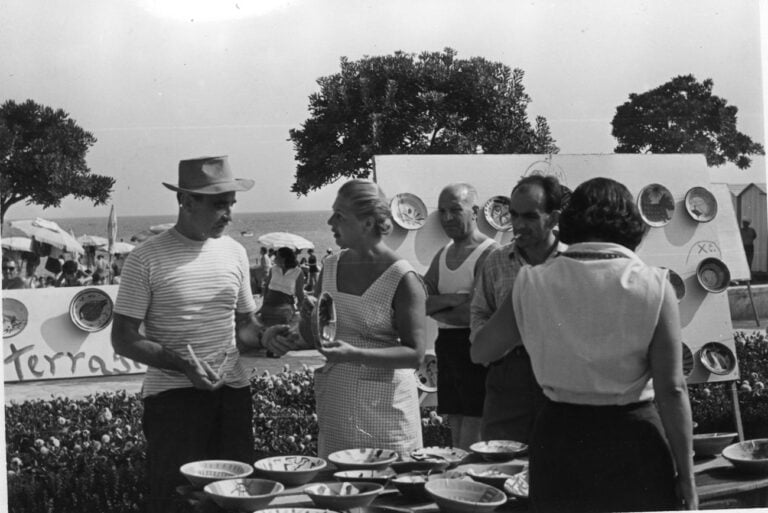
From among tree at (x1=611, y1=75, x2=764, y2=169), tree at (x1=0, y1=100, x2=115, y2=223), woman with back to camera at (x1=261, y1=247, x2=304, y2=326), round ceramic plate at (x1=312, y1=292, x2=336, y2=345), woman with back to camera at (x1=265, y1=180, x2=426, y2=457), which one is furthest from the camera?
tree at (x1=611, y1=75, x2=764, y2=169)

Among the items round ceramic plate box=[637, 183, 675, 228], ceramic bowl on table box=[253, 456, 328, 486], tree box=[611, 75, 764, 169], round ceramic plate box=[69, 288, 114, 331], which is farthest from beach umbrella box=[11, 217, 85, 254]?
round ceramic plate box=[637, 183, 675, 228]

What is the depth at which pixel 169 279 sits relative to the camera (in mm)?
2771

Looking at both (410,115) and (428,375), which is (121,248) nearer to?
(410,115)

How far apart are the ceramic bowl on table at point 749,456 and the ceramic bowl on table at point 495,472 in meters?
0.59

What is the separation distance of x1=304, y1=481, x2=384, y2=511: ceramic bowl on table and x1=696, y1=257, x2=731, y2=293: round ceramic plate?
117 inches

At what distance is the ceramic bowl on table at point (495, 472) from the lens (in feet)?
7.52

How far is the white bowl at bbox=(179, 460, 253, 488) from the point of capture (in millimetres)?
2264

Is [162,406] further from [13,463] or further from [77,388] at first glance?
[77,388]

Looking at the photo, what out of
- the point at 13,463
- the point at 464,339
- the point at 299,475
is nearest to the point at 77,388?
the point at 13,463

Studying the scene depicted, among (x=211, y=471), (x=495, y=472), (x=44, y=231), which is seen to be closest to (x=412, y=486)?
(x=495, y=472)

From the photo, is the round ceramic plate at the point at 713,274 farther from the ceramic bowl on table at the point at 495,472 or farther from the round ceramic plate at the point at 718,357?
the ceramic bowl on table at the point at 495,472

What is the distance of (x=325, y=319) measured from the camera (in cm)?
254

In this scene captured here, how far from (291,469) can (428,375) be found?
205 centimetres

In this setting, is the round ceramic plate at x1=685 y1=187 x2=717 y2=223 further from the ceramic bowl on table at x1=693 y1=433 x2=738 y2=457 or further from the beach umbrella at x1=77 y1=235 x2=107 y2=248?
the beach umbrella at x1=77 y1=235 x2=107 y2=248
